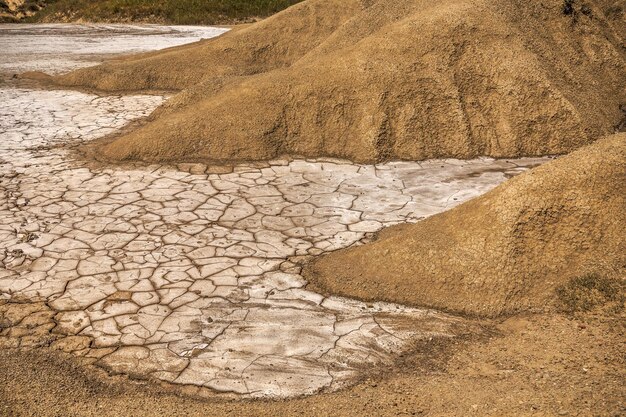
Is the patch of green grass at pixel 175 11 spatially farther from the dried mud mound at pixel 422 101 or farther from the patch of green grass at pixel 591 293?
the patch of green grass at pixel 591 293

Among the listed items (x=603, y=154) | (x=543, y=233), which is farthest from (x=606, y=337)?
(x=603, y=154)

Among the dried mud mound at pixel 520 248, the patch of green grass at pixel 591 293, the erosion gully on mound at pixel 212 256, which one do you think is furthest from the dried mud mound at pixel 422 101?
the patch of green grass at pixel 591 293

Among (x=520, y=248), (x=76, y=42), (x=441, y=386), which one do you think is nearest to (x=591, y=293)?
(x=520, y=248)

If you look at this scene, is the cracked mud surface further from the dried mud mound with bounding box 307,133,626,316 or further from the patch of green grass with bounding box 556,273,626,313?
the patch of green grass with bounding box 556,273,626,313

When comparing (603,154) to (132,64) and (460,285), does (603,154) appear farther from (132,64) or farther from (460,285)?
(132,64)

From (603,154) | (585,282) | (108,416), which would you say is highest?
(603,154)

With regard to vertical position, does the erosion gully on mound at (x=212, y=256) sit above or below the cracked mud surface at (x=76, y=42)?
below

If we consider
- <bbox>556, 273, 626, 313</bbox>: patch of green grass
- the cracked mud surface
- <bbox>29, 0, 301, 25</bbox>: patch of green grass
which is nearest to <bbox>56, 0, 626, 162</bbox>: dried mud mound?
<bbox>556, 273, 626, 313</bbox>: patch of green grass
